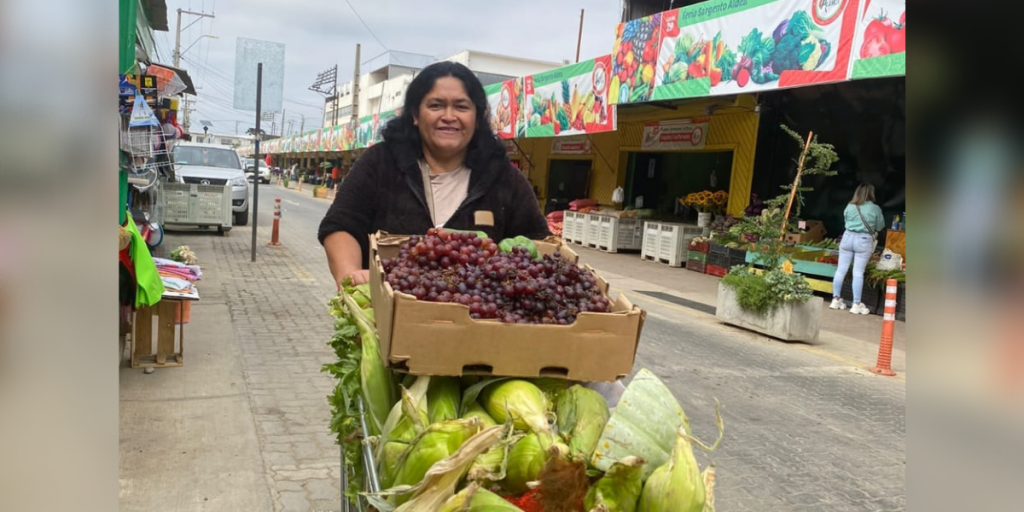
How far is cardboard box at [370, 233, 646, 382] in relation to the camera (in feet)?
5.71

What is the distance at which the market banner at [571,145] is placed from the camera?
22125mm

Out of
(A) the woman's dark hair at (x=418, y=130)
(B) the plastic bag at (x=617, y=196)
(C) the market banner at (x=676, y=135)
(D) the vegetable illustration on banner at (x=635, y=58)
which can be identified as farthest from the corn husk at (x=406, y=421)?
(B) the plastic bag at (x=617, y=196)

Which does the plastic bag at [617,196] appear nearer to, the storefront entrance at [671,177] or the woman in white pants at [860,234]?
the storefront entrance at [671,177]

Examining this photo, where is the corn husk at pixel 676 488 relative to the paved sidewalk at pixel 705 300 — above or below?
above

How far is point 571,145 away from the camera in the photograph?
2306cm

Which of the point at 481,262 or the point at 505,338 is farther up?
the point at 481,262

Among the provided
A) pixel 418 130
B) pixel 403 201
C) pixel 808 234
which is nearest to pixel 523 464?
pixel 403 201

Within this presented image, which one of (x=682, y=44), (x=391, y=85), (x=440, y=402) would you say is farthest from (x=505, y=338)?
(x=391, y=85)

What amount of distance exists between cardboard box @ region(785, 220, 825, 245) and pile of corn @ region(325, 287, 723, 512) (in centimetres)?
1182

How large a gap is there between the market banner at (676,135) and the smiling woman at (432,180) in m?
14.4
